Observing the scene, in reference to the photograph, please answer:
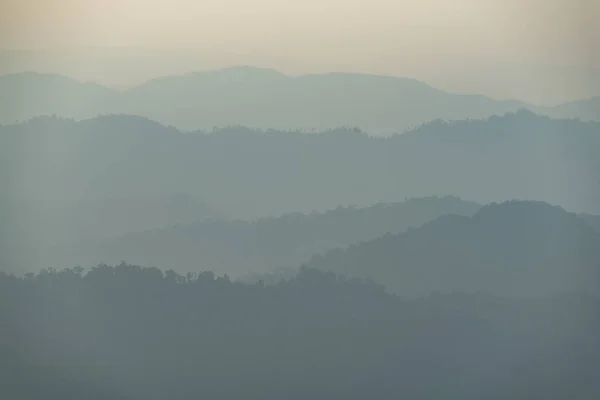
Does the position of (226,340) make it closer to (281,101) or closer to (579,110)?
(281,101)

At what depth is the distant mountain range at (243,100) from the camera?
120cm

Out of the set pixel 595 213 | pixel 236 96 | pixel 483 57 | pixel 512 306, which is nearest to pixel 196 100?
pixel 236 96

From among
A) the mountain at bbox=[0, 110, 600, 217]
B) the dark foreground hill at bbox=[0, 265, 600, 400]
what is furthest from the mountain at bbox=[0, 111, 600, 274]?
the dark foreground hill at bbox=[0, 265, 600, 400]

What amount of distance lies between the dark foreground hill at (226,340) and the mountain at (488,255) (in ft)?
0.16

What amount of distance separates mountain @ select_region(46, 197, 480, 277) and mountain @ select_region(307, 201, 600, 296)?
36 millimetres

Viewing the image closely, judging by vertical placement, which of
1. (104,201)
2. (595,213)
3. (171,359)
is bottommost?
(171,359)

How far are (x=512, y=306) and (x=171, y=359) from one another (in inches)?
34.6

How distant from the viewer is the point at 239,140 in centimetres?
120

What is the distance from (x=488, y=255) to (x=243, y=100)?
2.45 ft

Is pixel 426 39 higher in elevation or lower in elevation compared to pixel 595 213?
higher

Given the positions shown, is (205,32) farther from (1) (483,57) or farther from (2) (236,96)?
(1) (483,57)

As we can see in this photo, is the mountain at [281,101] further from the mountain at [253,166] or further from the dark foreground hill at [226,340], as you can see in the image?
the dark foreground hill at [226,340]

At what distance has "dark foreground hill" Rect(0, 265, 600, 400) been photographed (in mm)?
1164

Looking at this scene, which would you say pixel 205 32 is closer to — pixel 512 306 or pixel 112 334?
pixel 112 334
